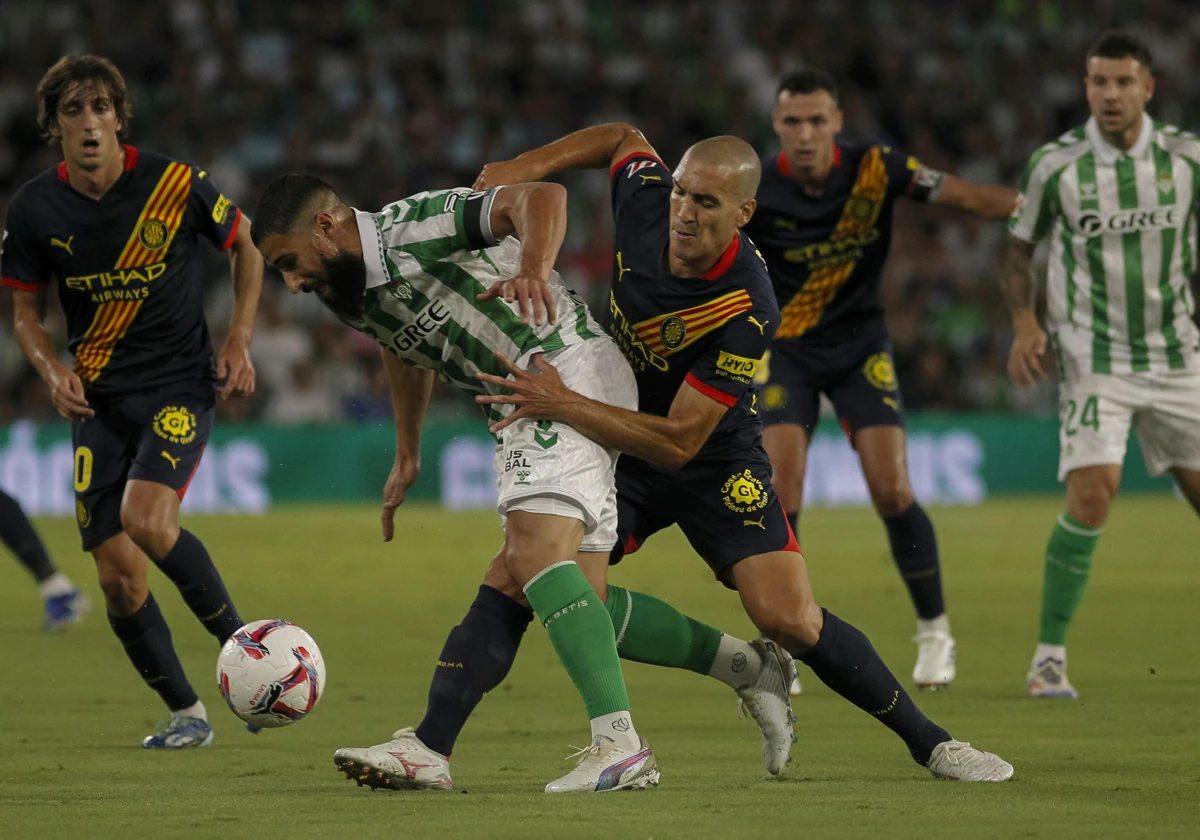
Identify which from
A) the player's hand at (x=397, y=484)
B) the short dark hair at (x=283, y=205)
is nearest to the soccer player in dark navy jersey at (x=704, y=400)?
the short dark hair at (x=283, y=205)

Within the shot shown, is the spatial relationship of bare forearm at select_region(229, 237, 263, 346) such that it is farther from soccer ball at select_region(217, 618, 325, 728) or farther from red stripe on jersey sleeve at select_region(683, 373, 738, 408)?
red stripe on jersey sleeve at select_region(683, 373, 738, 408)

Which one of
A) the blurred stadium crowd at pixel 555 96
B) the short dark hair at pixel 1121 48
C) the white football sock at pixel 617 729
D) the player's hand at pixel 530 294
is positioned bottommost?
the white football sock at pixel 617 729

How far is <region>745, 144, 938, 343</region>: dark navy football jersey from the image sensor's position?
7.77 meters

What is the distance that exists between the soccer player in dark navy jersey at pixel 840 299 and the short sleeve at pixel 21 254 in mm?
3154

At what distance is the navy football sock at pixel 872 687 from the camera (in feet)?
16.8

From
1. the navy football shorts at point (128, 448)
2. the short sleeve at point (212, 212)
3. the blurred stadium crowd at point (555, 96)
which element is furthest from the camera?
the blurred stadium crowd at point (555, 96)

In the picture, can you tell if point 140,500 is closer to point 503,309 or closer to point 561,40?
point 503,309

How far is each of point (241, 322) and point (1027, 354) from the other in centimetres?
324

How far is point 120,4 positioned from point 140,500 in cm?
1539

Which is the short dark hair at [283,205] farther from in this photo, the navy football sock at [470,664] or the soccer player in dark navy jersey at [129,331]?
the soccer player in dark navy jersey at [129,331]

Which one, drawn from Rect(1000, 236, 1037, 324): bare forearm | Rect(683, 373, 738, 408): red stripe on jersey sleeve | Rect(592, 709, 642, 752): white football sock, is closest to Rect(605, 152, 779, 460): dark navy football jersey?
Rect(683, 373, 738, 408): red stripe on jersey sleeve

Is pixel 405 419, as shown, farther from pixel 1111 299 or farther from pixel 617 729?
pixel 1111 299

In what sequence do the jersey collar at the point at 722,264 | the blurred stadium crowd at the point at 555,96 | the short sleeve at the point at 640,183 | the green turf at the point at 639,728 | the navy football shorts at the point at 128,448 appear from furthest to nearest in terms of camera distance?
the blurred stadium crowd at the point at 555,96 < the navy football shorts at the point at 128,448 < the short sleeve at the point at 640,183 < the jersey collar at the point at 722,264 < the green turf at the point at 639,728

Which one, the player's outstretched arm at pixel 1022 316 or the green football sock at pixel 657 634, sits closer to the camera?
the green football sock at pixel 657 634
